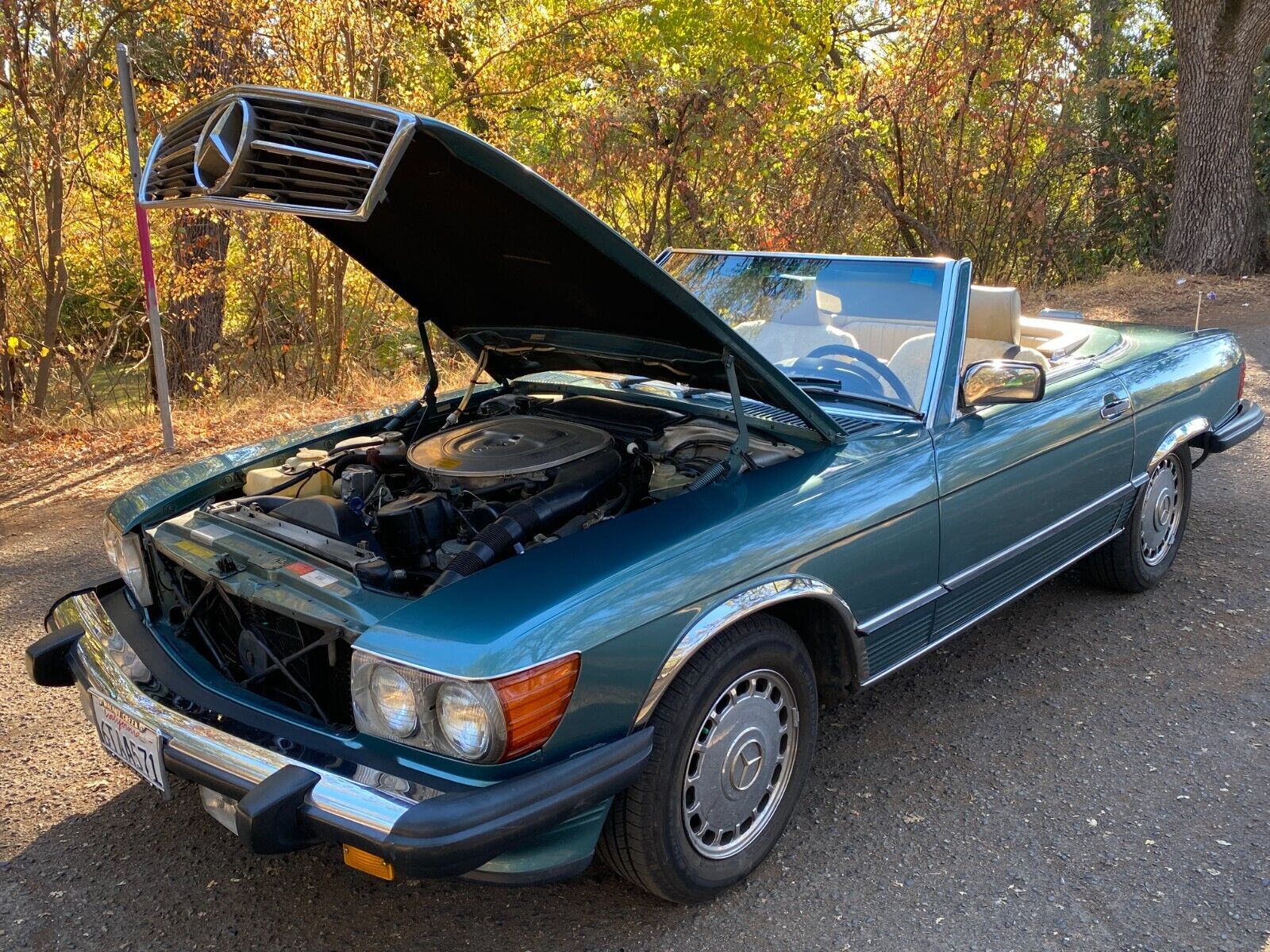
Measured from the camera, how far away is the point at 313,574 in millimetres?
2465

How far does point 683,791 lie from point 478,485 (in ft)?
3.72

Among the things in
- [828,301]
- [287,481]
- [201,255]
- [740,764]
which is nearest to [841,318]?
[828,301]

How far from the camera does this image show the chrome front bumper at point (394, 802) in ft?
6.26

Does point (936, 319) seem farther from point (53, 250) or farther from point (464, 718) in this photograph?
point (53, 250)

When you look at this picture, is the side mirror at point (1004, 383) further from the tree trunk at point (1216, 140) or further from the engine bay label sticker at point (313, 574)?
the tree trunk at point (1216, 140)

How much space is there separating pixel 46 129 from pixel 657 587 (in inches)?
269

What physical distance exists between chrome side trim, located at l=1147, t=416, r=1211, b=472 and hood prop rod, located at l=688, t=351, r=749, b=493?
6.81 feet

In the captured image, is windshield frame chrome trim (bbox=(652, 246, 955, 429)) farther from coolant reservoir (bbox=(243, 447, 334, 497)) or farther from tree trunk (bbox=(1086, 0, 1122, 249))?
tree trunk (bbox=(1086, 0, 1122, 249))

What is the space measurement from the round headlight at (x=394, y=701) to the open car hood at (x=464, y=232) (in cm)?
100

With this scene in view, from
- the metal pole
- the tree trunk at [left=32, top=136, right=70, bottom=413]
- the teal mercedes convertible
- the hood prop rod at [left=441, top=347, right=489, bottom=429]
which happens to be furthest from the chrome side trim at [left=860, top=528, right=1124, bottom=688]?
the tree trunk at [left=32, top=136, right=70, bottom=413]

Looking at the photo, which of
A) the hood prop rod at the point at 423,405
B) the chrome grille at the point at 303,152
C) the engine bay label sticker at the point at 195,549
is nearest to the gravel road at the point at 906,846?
the engine bay label sticker at the point at 195,549

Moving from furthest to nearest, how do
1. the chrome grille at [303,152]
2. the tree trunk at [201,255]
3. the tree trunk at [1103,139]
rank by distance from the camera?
the tree trunk at [1103,139]
the tree trunk at [201,255]
the chrome grille at [303,152]

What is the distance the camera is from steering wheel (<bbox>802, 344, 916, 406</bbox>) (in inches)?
127

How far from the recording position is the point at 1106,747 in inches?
124
